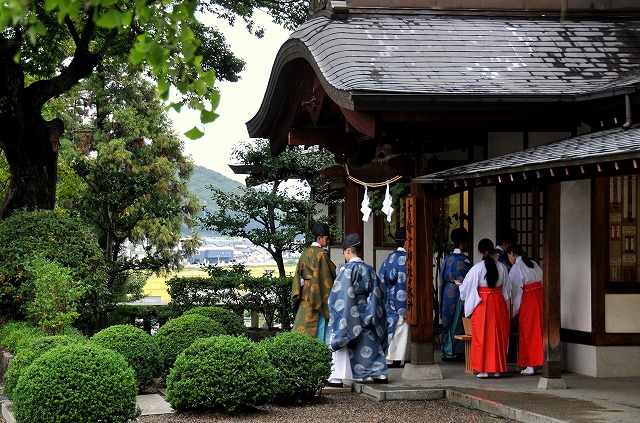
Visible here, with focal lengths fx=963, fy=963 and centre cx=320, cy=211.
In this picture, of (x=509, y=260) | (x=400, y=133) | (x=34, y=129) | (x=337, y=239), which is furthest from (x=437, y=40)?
(x=337, y=239)

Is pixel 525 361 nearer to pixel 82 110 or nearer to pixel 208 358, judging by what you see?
pixel 208 358

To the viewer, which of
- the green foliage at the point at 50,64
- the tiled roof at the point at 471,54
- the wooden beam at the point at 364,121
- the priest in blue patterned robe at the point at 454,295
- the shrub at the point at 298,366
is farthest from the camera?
the green foliage at the point at 50,64

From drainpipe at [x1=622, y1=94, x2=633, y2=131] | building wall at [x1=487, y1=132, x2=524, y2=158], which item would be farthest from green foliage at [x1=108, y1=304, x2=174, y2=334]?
drainpipe at [x1=622, y1=94, x2=633, y2=131]

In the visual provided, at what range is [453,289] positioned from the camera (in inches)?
531

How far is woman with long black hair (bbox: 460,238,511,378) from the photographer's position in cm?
1166

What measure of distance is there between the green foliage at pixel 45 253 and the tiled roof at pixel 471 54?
4547 mm

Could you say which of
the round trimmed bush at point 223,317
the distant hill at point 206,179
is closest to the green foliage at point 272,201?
the round trimmed bush at point 223,317

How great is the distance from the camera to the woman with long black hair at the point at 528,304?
39.2 ft

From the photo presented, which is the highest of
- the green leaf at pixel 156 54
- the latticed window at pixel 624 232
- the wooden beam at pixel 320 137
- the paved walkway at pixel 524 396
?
the wooden beam at pixel 320 137

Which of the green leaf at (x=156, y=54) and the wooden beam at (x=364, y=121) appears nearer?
the green leaf at (x=156, y=54)

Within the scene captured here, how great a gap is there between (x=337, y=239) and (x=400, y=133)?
11214 millimetres

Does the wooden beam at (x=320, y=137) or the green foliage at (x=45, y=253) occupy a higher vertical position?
the wooden beam at (x=320, y=137)

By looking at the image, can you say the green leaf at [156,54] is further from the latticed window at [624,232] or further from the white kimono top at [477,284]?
the latticed window at [624,232]

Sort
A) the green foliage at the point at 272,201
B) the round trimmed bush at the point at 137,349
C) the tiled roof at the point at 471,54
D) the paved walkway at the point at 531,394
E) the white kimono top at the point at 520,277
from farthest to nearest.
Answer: the green foliage at the point at 272,201 < the white kimono top at the point at 520,277 < the round trimmed bush at the point at 137,349 < the tiled roof at the point at 471,54 < the paved walkway at the point at 531,394
